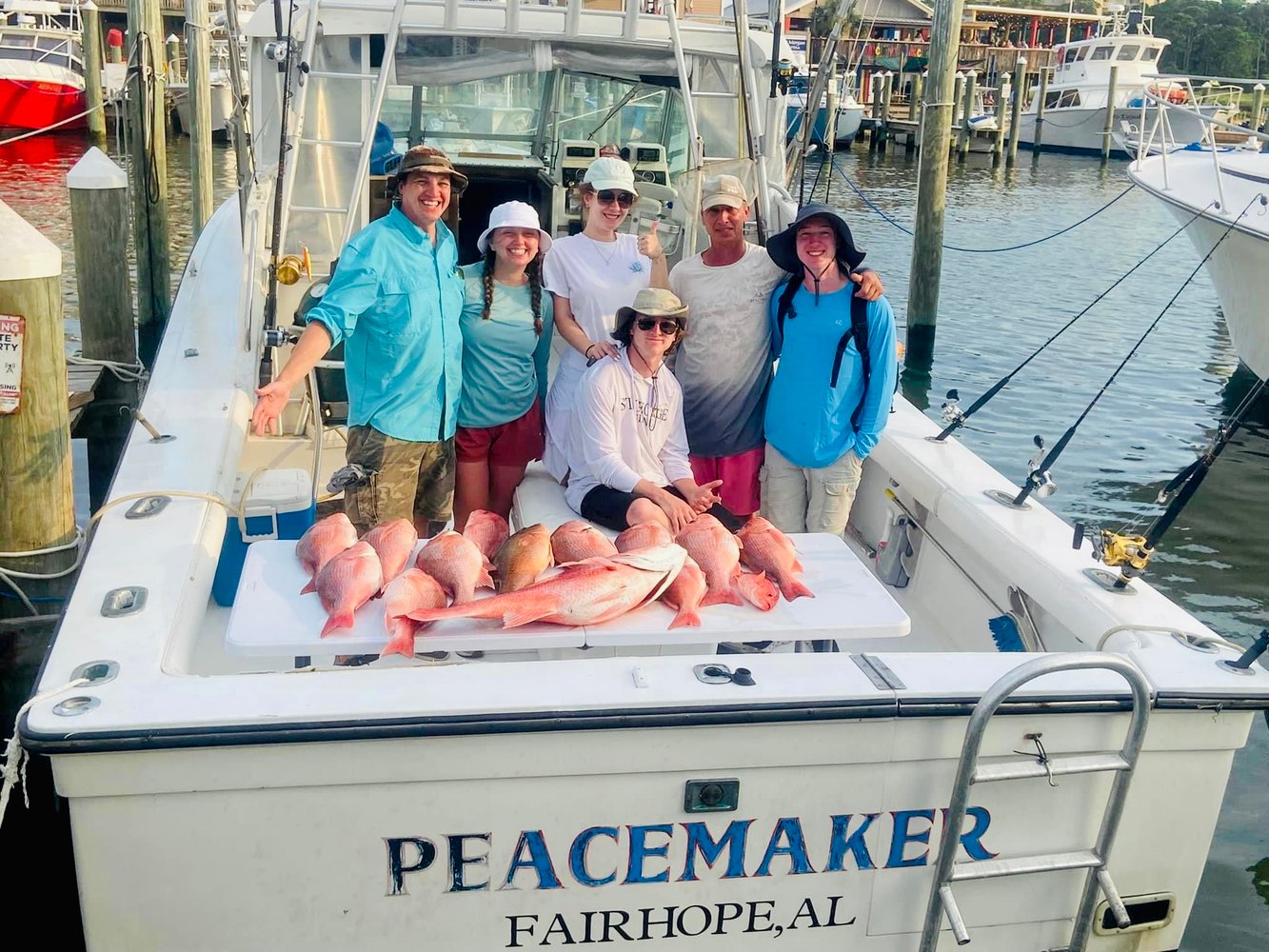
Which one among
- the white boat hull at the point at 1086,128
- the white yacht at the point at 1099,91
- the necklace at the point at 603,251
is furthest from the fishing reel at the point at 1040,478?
the white yacht at the point at 1099,91

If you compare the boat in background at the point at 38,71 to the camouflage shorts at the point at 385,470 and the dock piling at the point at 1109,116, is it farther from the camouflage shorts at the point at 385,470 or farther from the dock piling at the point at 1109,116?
the dock piling at the point at 1109,116

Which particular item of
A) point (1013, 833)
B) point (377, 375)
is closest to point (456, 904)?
point (1013, 833)

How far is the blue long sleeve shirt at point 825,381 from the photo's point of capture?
390 centimetres

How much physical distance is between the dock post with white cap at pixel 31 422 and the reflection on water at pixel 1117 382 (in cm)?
412

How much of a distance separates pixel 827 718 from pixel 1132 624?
104 centimetres

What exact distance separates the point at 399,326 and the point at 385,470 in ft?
1.52

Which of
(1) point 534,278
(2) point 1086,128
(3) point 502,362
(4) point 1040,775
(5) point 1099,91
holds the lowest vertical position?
(4) point 1040,775

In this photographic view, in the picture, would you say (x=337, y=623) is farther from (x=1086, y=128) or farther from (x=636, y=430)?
(x=1086, y=128)

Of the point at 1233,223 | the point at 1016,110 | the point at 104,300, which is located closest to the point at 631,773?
the point at 104,300

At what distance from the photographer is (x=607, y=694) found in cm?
258

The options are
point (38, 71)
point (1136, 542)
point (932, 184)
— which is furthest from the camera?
point (38, 71)

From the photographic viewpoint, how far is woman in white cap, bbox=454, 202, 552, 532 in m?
3.94

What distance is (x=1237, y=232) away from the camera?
10.1 meters

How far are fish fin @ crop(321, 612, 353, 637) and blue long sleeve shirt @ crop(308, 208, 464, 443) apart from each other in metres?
1.06
